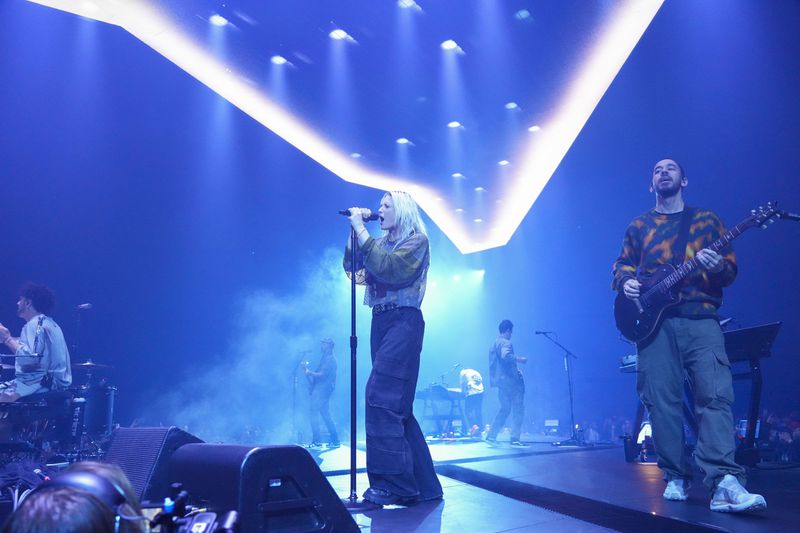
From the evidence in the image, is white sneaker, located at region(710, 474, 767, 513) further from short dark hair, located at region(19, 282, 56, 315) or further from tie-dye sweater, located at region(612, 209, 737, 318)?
short dark hair, located at region(19, 282, 56, 315)

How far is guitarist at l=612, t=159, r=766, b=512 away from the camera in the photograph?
115 inches

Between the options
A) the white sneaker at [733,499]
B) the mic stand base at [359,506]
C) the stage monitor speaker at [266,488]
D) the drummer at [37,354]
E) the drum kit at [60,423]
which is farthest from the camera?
the drummer at [37,354]

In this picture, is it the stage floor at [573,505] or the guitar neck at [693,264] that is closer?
the stage floor at [573,505]

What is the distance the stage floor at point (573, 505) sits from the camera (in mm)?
2465

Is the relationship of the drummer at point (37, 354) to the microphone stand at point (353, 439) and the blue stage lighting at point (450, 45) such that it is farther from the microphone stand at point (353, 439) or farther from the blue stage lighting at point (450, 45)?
the blue stage lighting at point (450, 45)

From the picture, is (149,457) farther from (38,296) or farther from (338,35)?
(338,35)

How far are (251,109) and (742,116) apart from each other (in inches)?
352

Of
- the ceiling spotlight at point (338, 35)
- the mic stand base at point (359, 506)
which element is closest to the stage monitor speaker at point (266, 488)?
the mic stand base at point (359, 506)

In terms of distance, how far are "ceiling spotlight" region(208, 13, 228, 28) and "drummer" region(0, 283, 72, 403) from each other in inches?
201

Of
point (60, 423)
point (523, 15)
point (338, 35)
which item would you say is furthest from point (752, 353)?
point (338, 35)

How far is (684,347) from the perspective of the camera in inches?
126

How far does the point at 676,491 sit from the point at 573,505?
57cm

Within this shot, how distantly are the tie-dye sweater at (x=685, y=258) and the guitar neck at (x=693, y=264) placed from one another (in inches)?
1.7

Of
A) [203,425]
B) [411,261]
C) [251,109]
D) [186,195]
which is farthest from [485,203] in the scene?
[411,261]
